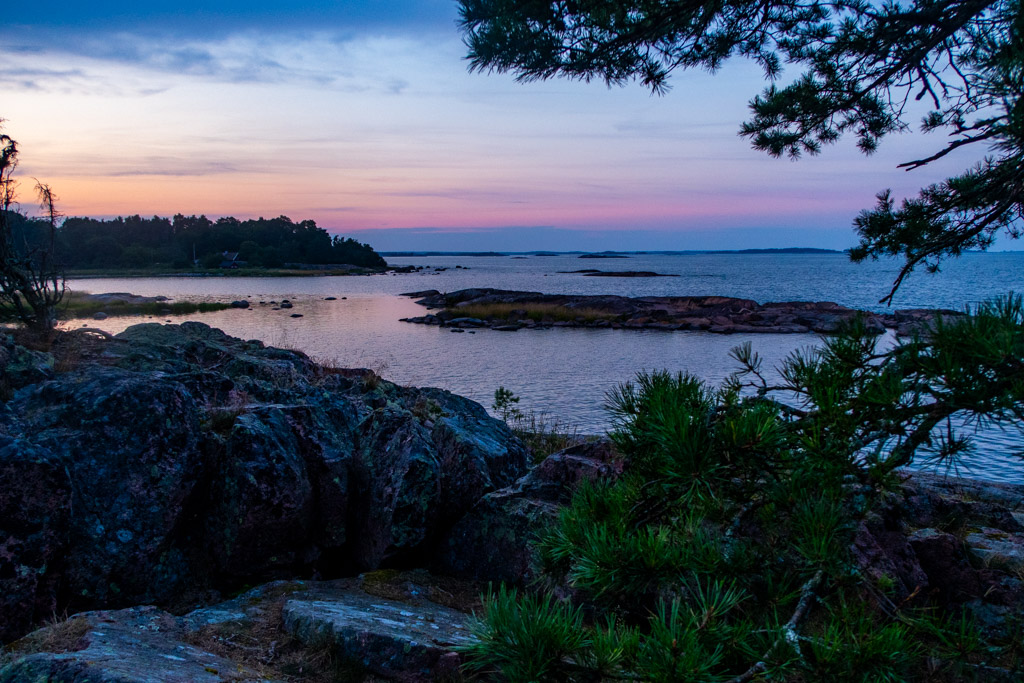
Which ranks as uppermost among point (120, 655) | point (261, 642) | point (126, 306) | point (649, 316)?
point (126, 306)

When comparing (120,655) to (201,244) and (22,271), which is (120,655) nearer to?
(22,271)

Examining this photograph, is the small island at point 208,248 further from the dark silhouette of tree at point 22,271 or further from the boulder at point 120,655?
the boulder at point 120,655

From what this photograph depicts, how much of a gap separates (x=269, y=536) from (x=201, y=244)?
156217mm

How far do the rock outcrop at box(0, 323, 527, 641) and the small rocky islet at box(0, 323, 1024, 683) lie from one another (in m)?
0.01

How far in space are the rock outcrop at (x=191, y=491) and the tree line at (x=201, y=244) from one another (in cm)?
11740

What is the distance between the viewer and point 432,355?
97.7 ft

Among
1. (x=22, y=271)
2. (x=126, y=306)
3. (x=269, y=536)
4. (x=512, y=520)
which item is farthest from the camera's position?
(x=126, y=306)

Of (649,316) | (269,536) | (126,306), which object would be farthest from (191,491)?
(649,316)

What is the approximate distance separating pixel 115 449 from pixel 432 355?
2482 cm

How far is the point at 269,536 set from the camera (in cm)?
525

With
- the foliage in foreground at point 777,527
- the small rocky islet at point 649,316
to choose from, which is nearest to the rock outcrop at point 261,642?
the foliage in foreground at point 777,527

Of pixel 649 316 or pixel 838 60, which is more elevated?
pixel 838 60

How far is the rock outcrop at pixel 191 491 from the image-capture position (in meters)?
4.32

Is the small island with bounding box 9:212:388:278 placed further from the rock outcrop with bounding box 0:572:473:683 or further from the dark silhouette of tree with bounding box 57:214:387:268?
the rock outcrop with bounding box 0:572:473:683
